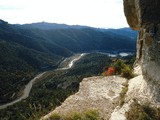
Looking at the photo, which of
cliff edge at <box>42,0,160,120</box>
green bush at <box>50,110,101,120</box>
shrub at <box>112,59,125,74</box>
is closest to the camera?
cliff edge at <box>42,0,160,120</box>

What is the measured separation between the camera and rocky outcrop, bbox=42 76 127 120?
62.7 feet

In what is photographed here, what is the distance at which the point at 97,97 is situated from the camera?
71.8 ft

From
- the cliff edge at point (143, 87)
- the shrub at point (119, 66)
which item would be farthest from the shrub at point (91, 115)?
the shrub at point (119, 66)

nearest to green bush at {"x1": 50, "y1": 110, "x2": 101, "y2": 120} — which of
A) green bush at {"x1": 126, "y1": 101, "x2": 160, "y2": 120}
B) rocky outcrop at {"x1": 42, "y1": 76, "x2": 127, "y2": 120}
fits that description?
rocky outcrop at {"x1": 42, "y1": 76, "x2": 127, "y2": 120}

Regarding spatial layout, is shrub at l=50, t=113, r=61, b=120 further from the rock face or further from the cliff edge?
→ the rock face

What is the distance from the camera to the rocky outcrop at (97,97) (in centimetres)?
1911

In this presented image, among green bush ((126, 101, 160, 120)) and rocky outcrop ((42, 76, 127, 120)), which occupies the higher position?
green bush ((126, 101, 160, 120))

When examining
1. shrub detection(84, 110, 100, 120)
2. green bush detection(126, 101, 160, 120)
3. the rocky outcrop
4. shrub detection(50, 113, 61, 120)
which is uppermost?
green bush detection(126, 101, 160, 120)

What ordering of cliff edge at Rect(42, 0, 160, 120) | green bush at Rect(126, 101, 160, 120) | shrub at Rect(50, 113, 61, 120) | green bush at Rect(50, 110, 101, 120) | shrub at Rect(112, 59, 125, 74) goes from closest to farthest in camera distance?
green bush at Rect(126, 101, 160, 120) → cliff edge at Rect(42, 0, 160, 120) → green bush at Rect(50, 110, 101, 120) → shrub at Rect(50, 113, 61, 120) → shrub at Rect(112, 59, 125, 74)

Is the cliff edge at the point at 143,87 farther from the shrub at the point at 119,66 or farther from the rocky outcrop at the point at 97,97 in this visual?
the shrub at the point at 119,66

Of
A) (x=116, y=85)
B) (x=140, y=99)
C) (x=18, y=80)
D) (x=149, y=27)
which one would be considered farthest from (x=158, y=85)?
(x=18, y=80)

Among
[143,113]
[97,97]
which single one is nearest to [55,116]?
[97,97]

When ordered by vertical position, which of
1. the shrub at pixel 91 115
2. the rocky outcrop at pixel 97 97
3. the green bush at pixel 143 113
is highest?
the green bush at pixel 143 113

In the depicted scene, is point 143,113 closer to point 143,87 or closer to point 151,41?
point 143,87
